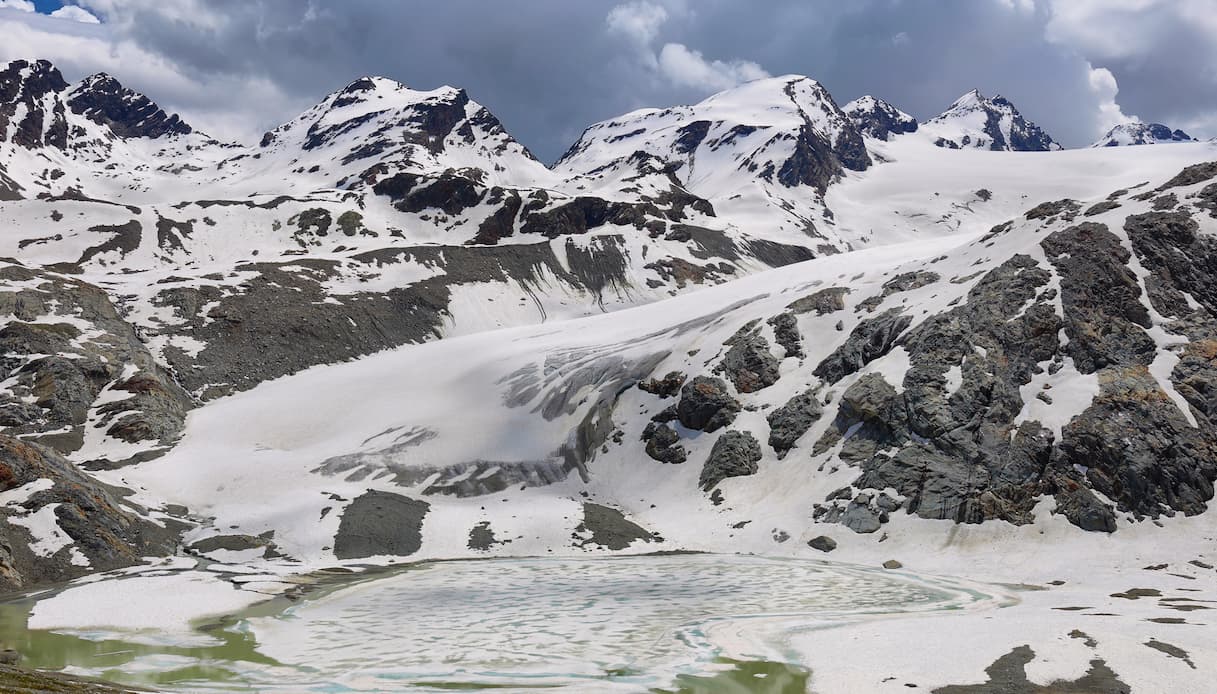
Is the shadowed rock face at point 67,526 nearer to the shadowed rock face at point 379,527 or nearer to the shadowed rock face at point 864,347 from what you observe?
the shadowed rock face at point 379,527

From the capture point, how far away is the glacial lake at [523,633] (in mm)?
19766

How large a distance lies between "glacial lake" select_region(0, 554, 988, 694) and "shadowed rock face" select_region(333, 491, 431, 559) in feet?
23.7

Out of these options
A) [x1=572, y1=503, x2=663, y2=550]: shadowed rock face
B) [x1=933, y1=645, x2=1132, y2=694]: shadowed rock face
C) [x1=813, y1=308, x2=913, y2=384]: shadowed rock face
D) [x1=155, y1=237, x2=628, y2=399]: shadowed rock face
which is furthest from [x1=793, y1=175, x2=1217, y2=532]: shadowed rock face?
[x1=155, y1=237, x2=628, y2=399]: shadowed rock face

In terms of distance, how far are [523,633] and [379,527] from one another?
25.8m

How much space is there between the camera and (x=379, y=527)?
48219 millimetres

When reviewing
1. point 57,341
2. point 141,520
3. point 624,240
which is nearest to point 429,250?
point 624,240

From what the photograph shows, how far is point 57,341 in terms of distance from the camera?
72.4 metres

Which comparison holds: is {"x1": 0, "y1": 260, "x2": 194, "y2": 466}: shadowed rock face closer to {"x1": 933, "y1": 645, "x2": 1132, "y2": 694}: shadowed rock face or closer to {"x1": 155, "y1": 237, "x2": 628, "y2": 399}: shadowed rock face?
{"x1": 155, "y1": 237, "x2": 628, "y2": 399}: shadowed rock face

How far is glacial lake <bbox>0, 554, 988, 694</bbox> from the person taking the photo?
1977 centimetres

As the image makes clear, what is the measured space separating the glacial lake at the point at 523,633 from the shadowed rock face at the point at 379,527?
23.7 ft

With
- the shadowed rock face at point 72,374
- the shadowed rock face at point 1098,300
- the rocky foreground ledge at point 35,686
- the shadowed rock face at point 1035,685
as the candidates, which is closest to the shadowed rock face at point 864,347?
the shadowed rock face at point 1098,300

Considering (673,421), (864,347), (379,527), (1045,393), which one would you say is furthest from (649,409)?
(1045,393)

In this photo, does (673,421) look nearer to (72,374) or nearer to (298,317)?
(72,374)

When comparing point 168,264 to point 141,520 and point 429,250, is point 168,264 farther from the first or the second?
point 141,520
